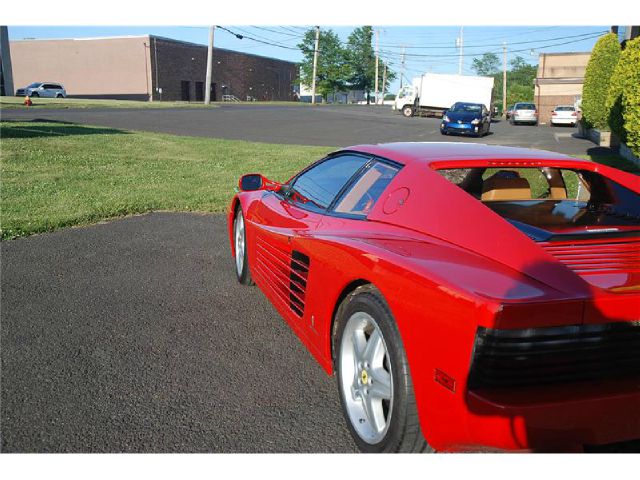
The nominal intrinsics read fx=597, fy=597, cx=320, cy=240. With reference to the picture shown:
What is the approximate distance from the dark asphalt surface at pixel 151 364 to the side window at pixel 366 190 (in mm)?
999

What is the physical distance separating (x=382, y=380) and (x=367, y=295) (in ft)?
1.20

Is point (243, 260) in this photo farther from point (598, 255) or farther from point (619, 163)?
point (619, 163)

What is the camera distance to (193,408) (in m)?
3.07

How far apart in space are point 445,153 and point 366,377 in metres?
1.39

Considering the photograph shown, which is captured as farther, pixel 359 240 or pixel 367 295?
pixel 359 240

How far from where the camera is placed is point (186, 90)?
7000 centimetres

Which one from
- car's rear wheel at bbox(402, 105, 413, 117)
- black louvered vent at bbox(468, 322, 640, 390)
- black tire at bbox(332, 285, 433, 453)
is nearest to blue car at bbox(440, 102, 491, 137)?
car's rear wheel at bbox(402, 105, 413, 117)

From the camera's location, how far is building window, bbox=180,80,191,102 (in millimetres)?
69188

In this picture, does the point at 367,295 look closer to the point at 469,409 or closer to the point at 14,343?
the point at 469,409

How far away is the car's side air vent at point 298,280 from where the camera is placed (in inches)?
130

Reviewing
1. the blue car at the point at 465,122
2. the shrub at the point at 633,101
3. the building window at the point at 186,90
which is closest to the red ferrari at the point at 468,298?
the shrub at the point at 633,101

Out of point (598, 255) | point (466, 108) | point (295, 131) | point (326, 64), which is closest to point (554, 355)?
point (598, 255)

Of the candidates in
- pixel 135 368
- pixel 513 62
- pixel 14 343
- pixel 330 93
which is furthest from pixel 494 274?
pixel 513 62

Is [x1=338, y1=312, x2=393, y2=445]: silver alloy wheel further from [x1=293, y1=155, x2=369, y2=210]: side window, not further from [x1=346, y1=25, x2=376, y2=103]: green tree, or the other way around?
[x1=346, y1=25, x2=376, y2=103]: green tree
